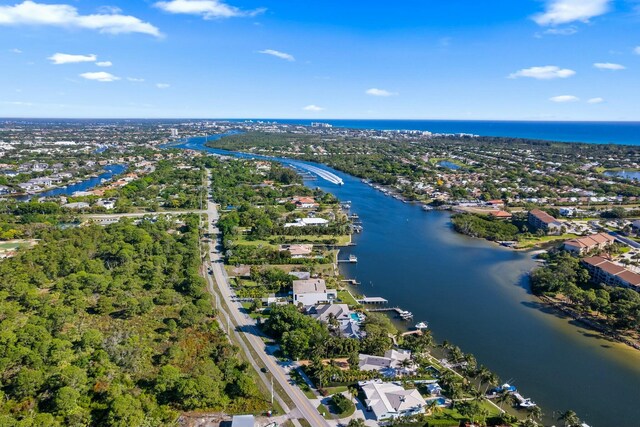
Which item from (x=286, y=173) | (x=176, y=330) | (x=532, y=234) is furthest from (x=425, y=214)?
(x=176, y=330)

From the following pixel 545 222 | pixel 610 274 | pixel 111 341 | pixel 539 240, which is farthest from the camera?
pixel 545 222

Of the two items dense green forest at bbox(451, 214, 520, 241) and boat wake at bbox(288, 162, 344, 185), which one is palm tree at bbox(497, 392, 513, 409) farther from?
boat wake at bbox(288, 162, 344, 185)

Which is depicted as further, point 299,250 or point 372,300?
point 299,250

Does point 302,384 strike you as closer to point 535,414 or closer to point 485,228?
point 535,414

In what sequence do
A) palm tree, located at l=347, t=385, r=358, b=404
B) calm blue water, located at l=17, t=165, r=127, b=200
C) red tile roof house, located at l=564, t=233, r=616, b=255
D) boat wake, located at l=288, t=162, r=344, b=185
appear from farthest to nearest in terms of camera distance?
1. boat wake, located at l=288, t=162, r=344, b=185
2. calm blue water, located at l=17, t=165, r=127, b=200
3. red tile roof house, located at l=564, t=233, r=616, b=255
4. palm tree, located at l=347, t=385, r=358, b=404

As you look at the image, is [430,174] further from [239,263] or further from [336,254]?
[239,263]

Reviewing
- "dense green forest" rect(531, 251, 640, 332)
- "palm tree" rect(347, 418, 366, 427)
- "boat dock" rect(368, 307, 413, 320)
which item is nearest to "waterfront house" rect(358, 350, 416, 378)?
"palm tree" rect(347, 418, 366, 427)

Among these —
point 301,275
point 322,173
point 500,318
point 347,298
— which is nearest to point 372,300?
point 347,298
